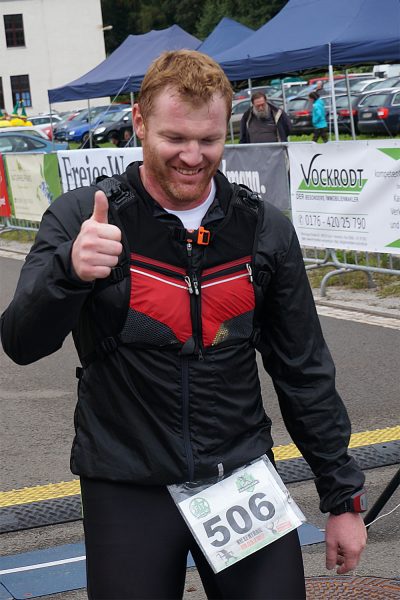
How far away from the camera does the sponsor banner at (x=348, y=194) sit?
394 inches

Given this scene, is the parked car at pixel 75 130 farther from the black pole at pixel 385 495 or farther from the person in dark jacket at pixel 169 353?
the person in dark jacket at pixel 169 353

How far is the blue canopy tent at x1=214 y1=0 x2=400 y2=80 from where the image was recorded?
15.5 metres

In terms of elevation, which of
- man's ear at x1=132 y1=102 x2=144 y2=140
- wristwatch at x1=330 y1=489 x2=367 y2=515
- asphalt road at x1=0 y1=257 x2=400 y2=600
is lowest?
asphalt road at x1=0 y1=257 x2=400 y2=600

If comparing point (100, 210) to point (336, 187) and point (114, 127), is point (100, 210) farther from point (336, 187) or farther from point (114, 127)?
point (114, 127)

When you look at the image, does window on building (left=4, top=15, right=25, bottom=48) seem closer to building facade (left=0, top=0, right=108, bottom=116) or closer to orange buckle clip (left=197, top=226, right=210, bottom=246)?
building facade (left=0, top=0, right=108, bottom=116)

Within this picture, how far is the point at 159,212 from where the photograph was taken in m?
2.62

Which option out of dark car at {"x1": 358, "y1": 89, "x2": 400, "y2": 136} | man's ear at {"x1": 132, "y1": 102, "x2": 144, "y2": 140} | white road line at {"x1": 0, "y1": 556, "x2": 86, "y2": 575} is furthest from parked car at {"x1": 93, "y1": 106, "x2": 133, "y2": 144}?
man's ear at {"x1": 132, "y1": 102, "x2": 144, "y2": 140}

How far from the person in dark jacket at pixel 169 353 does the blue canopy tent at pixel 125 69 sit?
68.4 feet

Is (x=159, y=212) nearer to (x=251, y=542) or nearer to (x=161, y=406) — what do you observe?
(x=161, y=406)

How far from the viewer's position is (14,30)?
73.9 m

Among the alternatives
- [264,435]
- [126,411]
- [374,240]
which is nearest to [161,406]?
[126,411]

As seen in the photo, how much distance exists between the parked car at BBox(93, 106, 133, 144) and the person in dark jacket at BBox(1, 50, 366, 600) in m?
39.1

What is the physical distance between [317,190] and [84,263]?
8822 mm

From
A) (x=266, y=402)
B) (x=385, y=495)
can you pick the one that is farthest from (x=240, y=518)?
(x=266, y=402)
